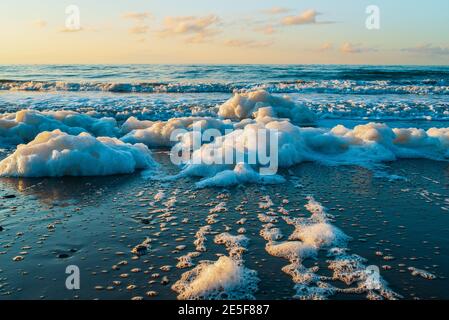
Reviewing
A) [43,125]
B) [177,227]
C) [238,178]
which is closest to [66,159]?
[238,178]

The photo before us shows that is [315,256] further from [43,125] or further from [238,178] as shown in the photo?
[43,125]

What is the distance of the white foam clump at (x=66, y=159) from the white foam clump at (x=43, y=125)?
2941mm

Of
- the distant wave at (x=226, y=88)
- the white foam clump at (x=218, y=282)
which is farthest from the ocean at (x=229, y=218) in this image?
the distant wave at (x=226, y=88)

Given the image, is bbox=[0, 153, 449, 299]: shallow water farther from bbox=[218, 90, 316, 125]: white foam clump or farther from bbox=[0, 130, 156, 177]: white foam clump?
bbox=[218, 90, 316, 125]: white foam clump

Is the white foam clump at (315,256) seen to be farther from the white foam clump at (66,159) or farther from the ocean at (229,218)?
the white foam clump at (66,159)

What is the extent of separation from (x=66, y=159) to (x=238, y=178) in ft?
8.68

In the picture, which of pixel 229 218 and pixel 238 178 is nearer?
pixel 229 218

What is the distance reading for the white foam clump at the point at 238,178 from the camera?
611 centimetres

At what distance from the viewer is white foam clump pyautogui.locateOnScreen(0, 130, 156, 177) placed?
6.57 metres

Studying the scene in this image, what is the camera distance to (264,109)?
13047 millimetres

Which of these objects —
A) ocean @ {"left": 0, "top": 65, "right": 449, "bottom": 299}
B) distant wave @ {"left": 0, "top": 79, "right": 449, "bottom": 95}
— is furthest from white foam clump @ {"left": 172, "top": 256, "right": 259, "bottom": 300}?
distant wave @ {"left": 0, "top": 79, "right": 449, "bottom": 95}
